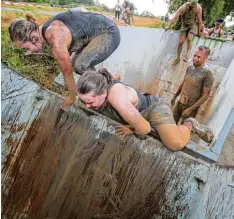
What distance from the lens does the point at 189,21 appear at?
5500 mm

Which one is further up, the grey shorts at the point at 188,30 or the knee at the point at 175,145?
the grey shorts at the point at 188,30

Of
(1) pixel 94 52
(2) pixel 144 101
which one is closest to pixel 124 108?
(2) pixel 144 101

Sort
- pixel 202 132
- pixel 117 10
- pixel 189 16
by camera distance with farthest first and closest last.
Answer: pixel 117 10
pixel 189 16
pixel 202 132

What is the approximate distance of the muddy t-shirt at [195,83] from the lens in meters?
3.57

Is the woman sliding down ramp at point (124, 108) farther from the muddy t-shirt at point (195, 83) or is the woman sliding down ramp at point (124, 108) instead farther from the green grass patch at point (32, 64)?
the muddy t-shirt at point (195, 83)

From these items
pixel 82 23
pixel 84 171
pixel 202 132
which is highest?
pixel 82 23

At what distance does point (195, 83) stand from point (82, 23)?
1857 millimetres

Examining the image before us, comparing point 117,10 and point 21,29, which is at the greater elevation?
point 21,29

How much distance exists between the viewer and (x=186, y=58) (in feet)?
20.6

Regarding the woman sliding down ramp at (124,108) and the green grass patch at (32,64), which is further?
the green grass patch at (32,64)

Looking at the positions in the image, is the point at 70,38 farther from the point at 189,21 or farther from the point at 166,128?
the point at 189,21

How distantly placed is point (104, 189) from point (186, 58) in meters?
4.94

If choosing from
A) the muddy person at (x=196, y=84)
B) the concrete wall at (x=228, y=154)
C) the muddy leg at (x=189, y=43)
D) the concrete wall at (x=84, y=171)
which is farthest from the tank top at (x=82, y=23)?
the muddy leg at (x=189, y=43)

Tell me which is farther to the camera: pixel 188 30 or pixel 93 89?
pixel 188 30
